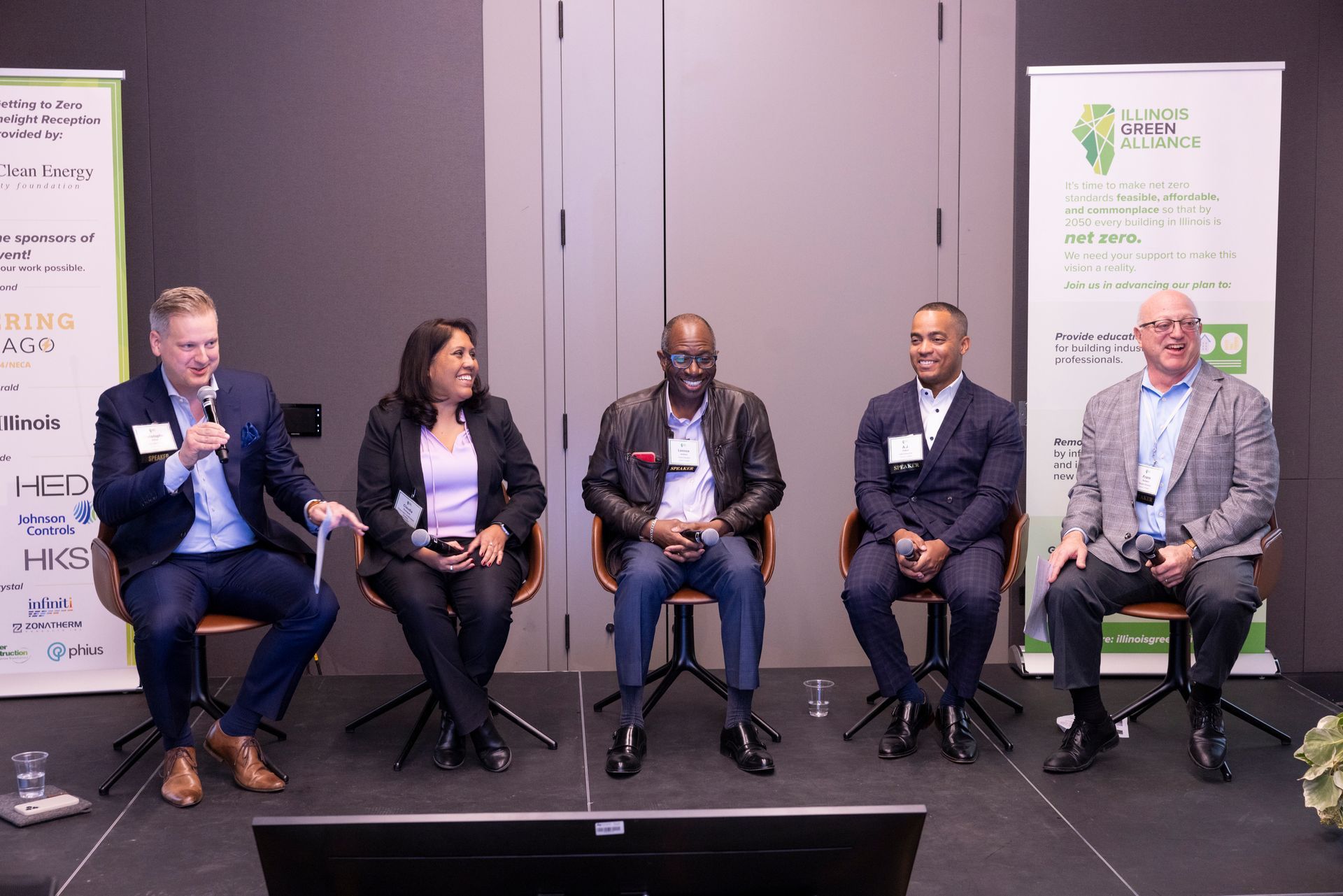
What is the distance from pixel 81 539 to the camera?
14.0ft

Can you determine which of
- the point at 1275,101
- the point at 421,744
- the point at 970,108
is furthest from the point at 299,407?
the point at 1275,101

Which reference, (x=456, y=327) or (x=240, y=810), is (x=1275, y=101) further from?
(x=240, y=810)

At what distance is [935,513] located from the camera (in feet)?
12.9

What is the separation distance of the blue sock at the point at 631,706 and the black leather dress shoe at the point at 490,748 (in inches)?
14.8

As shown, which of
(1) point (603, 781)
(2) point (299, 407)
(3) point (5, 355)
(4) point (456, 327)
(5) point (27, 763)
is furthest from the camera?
(2) point (299, 407)

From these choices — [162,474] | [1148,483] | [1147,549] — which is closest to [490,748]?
[162,474]

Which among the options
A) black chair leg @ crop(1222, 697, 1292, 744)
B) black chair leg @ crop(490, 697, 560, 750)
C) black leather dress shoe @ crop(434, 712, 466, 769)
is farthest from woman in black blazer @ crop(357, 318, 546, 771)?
black chair leg @ crop(1222, 697, 1292, 744)

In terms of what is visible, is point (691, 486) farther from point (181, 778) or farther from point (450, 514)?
point (181, 778)

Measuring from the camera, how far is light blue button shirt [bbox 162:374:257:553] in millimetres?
3551

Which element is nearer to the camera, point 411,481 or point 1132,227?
point 411,481

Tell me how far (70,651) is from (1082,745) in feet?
11.8

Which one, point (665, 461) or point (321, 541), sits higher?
point (665, 461)

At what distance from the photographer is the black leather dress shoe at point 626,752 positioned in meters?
3.48

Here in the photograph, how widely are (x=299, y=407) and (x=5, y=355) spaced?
103cm
